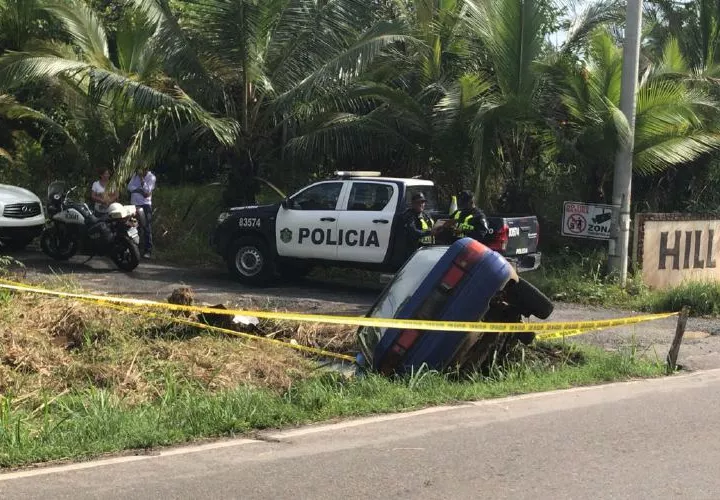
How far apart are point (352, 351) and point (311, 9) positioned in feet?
27.0

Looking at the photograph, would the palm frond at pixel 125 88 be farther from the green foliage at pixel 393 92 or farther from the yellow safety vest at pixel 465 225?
the yellow safety vest at pixel 465 225

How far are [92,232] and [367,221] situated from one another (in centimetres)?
433

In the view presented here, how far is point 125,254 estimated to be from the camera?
14.6 m

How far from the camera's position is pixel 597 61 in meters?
15.1

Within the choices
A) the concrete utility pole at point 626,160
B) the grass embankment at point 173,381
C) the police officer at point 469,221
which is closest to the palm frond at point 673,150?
the concrete utility pole at point 626,160

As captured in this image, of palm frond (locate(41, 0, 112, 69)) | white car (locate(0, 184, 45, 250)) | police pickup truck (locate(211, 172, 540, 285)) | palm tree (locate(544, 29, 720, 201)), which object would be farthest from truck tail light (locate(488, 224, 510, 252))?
palm frond (locate(41, 0, 112, 69))

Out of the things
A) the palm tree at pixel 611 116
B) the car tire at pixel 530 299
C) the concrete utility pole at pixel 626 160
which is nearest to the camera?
the car tire at pixel 530 299

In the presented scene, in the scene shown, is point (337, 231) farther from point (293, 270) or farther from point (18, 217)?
point (18, 217)

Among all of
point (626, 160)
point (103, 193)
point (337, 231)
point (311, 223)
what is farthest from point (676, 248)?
point (103, 193)

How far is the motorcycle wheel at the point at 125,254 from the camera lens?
47.7ft

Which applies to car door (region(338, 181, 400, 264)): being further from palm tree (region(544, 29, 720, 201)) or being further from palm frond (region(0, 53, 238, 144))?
palm tree (region(544, 29, 720, 201))

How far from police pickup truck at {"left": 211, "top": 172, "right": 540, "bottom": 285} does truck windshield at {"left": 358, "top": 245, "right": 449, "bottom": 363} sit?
4112 millimetres

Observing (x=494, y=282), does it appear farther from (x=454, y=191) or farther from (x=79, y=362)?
(x=454, y=191)

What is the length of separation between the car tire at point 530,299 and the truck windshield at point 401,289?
2.39ft
